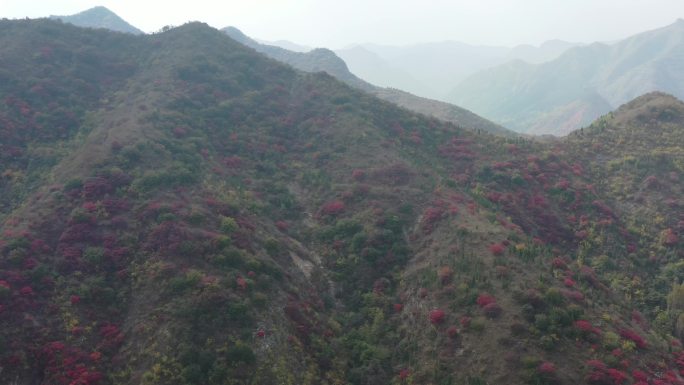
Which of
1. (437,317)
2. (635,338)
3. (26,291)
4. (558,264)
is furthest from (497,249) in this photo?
(26,291)

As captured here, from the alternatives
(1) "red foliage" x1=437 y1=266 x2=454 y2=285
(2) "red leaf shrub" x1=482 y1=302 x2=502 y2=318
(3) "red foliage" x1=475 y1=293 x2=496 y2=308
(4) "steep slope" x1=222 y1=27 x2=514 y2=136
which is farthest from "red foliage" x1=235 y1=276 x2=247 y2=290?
(4) "steep slope" x1=222 y1=27 x2=514 y2=136

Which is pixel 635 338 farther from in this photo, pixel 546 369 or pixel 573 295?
pixel 546 369

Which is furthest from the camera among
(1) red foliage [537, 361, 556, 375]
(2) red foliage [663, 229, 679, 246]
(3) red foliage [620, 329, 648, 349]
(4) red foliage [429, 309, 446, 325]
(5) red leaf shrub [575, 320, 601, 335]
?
(2) red foliage [663, 229, 679, 246]

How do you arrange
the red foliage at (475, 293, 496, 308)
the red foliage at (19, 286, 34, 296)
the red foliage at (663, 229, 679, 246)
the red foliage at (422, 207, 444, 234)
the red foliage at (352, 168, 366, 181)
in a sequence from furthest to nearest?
the red foliage at (352, 168, 366, 181)
the red foliage at (663, 229, 679, 246)
the red foliage at (422, 207, 444, 234)
the red foliage at (475, 293, 496, 308)
the red foliage at (19, 286, 34, 296)

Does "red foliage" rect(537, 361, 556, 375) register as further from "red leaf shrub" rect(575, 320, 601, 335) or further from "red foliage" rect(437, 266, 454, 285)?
"red foliage" rect(437, 266, 454, 285)

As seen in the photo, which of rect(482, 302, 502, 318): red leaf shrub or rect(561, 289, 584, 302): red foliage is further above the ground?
rect(561, 289, 584, 302): red foliage

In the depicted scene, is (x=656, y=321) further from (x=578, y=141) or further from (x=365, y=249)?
(x=578, y=141)
